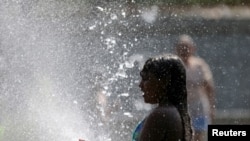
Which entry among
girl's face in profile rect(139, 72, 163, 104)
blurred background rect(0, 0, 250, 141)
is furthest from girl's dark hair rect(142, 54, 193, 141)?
blurred background rect(0, 0, 250, 141)

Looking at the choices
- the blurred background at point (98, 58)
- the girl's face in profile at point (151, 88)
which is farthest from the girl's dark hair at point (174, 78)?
the blurred background at point (98, 58)

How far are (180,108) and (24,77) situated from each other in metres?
4.46

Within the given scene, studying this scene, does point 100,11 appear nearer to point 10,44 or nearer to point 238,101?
point 10,44

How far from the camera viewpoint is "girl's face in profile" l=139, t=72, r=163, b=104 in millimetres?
3088

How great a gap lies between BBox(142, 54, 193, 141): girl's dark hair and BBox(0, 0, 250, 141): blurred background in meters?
2.67

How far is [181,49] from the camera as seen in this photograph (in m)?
5.96

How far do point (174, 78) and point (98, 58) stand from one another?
503cm

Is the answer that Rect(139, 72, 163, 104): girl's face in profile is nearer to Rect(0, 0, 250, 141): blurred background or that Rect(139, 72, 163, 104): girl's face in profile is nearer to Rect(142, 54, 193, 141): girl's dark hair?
Rect(142, 54, 193, 141): girl's dark hair

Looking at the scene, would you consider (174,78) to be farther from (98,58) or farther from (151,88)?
(98,58)

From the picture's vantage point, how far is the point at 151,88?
312 cm

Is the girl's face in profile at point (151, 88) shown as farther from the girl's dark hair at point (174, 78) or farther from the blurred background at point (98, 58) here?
the blurred background at point (98, 58)

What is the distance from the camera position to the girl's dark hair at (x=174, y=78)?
305 cm

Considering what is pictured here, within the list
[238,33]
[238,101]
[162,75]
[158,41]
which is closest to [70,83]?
→ [158,41]

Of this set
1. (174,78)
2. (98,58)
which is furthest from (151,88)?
(98,58)
